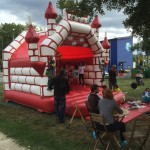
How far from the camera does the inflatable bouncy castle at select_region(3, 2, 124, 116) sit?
31.6ft

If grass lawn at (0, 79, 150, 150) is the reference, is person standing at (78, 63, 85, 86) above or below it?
above

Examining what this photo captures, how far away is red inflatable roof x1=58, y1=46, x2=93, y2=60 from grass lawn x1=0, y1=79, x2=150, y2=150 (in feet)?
8.11

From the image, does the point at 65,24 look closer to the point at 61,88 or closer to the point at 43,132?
the point at 61,88

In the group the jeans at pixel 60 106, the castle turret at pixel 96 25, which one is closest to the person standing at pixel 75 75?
the castle turret at pixel 96 25

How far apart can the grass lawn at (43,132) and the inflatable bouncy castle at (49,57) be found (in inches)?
29.2

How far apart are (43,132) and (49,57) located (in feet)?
10.5

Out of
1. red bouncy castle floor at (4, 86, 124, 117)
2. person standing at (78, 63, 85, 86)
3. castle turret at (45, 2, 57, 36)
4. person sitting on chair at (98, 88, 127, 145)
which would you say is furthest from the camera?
person standing at (78, 63, 85, 86)

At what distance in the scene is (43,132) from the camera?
746cm

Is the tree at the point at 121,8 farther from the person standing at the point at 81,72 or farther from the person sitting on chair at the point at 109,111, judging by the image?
the person standing at the point at 81,72

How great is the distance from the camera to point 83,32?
36.0 ft

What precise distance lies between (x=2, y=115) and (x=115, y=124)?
18.3 ft

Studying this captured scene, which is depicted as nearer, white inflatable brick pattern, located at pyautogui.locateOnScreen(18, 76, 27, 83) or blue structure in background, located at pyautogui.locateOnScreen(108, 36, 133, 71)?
white inflatable brick pattern, located at pyautogui.locateOnScreen(18, 76, 27, 83)

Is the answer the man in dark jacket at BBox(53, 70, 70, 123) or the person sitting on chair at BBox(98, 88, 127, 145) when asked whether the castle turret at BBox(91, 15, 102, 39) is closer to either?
the man in dark jacket at BBox(53, 70, 70, 123)

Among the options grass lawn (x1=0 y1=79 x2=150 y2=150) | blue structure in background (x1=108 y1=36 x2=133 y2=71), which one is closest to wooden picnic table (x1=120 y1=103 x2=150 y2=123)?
grass lawn (x1=0 y1=79 x2=150 y2=150)
